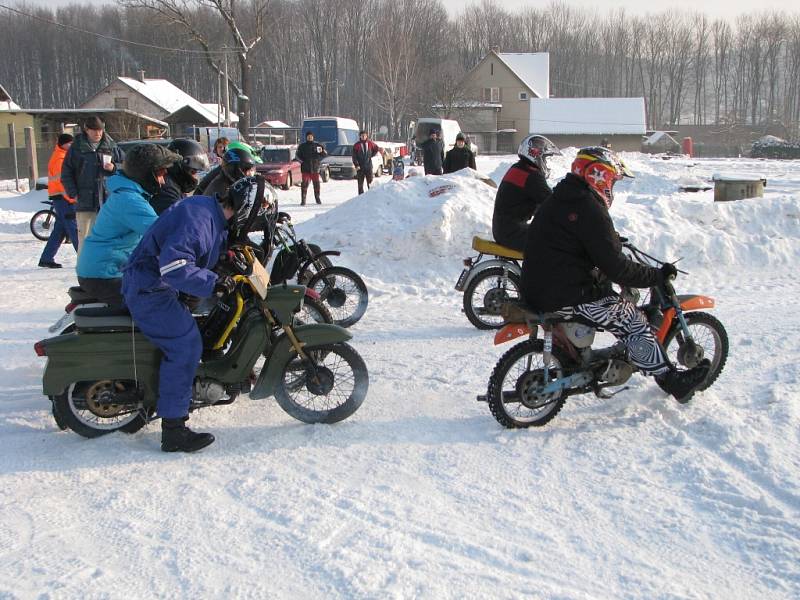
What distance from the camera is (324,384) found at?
15.9ft

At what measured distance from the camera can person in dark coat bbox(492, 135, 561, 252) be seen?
281 inches

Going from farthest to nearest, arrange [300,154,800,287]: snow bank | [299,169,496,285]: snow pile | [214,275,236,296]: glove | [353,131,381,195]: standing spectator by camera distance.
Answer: [353,131,381,195]: standing spectator, [300,154,800,287]: snow bank, [299,169,496,285]: snow pile, [214,275,236,296]: glove

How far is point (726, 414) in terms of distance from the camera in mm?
4801

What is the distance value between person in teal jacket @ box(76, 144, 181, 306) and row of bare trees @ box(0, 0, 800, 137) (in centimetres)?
5727

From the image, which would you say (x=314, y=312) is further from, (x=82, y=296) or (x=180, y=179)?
(x=82, y=296)

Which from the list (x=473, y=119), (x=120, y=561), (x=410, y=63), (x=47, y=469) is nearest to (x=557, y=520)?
(x=120, y=561)

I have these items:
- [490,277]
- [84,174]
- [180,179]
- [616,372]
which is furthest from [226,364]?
[84,174]

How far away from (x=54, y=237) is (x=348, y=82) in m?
80.0

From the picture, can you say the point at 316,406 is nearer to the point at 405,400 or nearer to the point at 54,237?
the point at 405,400

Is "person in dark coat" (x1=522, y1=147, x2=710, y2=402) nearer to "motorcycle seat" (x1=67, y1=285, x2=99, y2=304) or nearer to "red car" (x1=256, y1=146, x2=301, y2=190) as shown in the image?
"motorcycle seat" (x1=67, y1=285, x2=99, y2=304)

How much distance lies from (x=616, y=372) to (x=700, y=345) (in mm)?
813

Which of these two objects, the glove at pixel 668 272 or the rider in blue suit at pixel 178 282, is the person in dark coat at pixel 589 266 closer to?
the glove at pixel 668 272

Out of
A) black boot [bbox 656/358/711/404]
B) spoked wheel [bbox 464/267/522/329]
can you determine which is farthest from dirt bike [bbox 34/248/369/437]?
spoked wheel [bbox 464/267/522/329]

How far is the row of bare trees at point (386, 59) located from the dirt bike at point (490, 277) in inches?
2171
